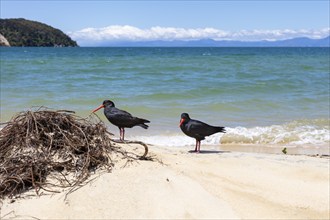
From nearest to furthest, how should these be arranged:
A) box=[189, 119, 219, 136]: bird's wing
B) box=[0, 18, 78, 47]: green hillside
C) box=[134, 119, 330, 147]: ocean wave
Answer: box=[189, 119, 219, 136]: bird's wing, box=[134, 119, 330, 147]: ocean wave, box=[0, 18, 78, 47]: green hillside

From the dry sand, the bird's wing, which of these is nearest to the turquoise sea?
the bird's wing

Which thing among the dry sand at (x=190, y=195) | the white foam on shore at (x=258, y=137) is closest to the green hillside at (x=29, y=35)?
the white foam on shore at (x=258, y=137)

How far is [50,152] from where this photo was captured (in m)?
4.48

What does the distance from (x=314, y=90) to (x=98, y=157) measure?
1662 centimetres

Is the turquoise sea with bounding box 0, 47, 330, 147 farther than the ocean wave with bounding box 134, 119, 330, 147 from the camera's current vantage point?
Yes

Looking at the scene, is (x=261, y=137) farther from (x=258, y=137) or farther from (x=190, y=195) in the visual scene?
(x=190, y=195)

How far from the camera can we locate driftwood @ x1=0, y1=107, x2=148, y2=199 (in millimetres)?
4137

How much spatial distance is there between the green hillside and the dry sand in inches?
5161

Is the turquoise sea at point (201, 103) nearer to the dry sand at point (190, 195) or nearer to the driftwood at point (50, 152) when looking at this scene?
the dry sand at point (190, 195)

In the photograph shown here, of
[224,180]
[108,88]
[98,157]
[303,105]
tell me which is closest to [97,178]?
[98,157]

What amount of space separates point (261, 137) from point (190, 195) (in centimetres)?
631

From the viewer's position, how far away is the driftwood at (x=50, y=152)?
4.14 m

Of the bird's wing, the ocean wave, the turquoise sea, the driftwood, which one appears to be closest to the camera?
the driftwood

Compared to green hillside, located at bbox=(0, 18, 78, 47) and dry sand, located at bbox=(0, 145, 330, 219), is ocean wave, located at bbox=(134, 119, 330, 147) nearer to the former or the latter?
dry sand, located at bbox=(0, 145, 330, 219)
